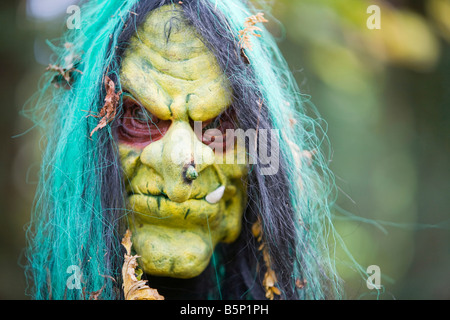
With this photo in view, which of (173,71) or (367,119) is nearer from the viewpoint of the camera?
(173,71)

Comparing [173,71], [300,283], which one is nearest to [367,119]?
[300,283]

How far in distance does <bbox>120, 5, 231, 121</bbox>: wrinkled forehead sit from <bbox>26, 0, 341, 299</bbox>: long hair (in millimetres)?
15

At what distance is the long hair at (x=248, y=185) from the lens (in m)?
0.72

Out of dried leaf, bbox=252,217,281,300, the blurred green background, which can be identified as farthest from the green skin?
the blurred green background

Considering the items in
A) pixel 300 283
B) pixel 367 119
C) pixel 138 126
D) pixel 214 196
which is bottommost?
pixel 300 283

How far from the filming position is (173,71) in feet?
2.29

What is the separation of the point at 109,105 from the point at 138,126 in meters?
0.06

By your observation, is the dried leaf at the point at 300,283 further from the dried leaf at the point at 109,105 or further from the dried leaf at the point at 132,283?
the dried leaf at the point at 109,105

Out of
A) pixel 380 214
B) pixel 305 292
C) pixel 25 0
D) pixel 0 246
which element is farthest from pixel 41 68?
pixel 380 214

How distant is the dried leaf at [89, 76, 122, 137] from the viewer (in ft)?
2.28

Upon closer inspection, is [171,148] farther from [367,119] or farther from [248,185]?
[367,119]

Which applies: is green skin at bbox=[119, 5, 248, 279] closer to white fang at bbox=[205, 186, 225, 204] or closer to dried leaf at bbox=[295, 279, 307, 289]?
white fang at bbox=[205, 186, 225, 204]

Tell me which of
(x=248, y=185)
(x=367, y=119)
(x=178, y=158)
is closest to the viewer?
(x=178, y=158)

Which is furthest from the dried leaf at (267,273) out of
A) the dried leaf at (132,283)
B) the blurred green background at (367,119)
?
the blurred green background at (367,119)
